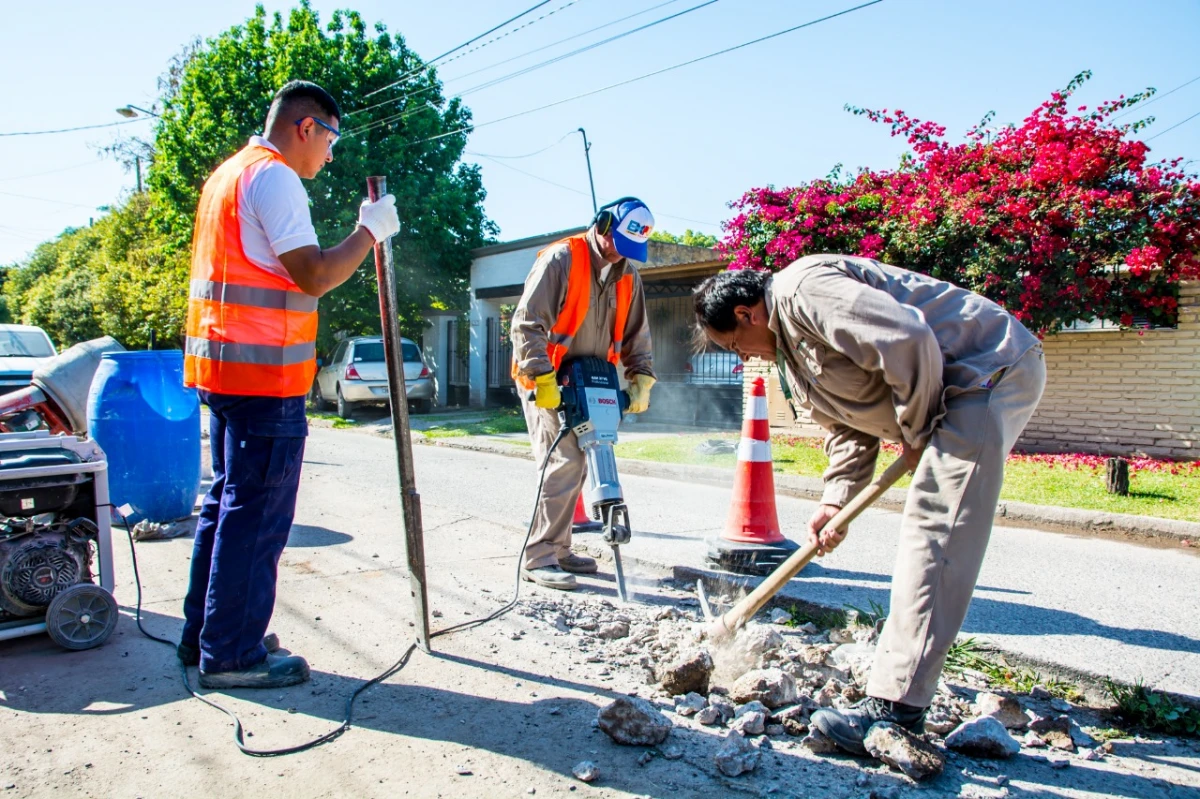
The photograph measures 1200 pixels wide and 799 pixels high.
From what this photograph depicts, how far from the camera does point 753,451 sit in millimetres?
4797

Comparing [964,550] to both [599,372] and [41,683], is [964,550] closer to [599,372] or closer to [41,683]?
[599,372]

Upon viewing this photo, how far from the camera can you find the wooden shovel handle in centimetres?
264

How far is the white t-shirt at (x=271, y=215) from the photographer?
8.87 ft

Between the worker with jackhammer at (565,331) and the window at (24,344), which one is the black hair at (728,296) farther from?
the window at (24,344)

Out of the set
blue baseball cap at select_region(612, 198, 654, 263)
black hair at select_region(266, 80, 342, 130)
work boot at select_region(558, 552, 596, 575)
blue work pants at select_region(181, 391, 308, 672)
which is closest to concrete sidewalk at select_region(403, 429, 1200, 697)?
work boot at select_region(558, 552, 596, 575)

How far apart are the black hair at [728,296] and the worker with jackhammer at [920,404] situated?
115mm

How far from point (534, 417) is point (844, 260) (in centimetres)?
218

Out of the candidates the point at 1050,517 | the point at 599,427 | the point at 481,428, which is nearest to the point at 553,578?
the point at 599,427

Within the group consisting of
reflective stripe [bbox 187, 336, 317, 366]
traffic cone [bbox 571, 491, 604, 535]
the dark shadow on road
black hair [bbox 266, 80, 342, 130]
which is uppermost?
black hair [bbox 266, 80, 342, 130]

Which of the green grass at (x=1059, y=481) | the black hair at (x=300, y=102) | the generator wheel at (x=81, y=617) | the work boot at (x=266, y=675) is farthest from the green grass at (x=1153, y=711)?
the generator wheel at (x=81, y=617)

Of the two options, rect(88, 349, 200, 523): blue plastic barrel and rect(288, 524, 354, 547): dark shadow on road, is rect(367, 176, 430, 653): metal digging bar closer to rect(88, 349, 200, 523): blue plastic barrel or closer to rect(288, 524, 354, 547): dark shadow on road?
rect(288, 524, 354, 547): dark shadow on road

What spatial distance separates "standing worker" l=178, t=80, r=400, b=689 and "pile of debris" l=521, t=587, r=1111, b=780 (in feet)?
4.03

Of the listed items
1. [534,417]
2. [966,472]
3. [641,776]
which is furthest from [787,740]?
[534,417]

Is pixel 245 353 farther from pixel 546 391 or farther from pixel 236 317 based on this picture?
pixel 546 391
